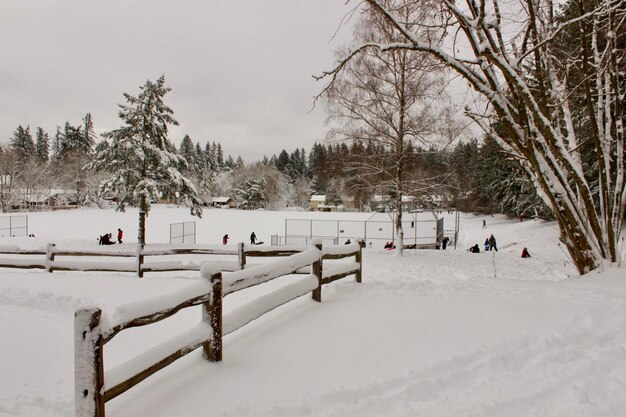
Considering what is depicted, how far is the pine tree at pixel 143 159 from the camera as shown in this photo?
21.5 m

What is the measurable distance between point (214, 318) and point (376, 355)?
5.45ft

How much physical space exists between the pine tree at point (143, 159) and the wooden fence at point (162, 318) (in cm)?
1896

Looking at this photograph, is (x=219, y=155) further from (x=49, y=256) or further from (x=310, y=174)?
(x=49, y=256)

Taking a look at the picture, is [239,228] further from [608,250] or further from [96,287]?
[608,250]

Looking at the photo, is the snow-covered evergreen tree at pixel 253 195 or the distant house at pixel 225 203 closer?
the snow-covered evergreen tree at pixel 253 195

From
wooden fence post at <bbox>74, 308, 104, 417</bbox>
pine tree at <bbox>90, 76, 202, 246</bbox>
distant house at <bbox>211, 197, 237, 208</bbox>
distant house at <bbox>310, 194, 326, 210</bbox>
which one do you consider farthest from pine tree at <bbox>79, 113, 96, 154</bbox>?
wooden fence post at <bbox>74, 308, 104, 417</bbox>

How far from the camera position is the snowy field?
2949 millimetres

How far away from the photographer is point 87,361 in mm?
2330

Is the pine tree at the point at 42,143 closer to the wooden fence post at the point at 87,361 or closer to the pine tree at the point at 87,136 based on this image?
the pine tree at the point at 87,136

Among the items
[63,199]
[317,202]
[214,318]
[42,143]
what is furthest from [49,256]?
[42,143]

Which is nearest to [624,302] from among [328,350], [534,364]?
[534,364]

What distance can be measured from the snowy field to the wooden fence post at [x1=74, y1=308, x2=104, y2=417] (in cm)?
51

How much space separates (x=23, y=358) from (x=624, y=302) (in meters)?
8.13

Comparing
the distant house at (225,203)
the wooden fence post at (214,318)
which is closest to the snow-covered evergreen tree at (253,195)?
the distant house at (225,203)
